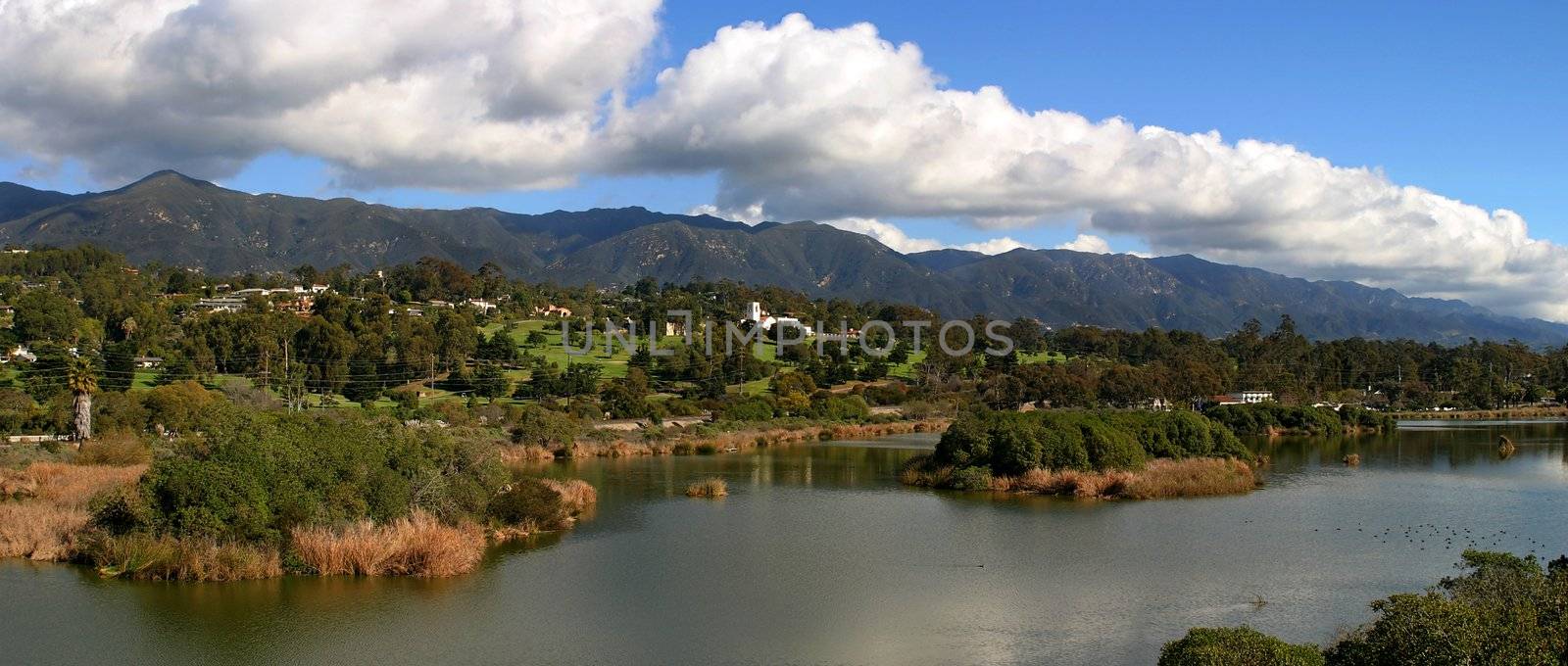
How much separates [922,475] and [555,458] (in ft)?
59.4

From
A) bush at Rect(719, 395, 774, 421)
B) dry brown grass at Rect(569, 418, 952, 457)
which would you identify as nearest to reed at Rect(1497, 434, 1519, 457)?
dry brown grass at Rect(569, 418, 952, 457)

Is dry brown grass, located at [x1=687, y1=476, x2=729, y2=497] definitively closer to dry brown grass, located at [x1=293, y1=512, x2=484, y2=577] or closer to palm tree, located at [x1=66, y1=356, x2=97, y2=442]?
dry brown grass, located at [x1=293, y1=512, x2=484, y2=577]

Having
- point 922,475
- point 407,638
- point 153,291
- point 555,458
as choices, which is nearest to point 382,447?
point 407,638

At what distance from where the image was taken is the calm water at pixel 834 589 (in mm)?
18203

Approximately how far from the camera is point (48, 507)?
2669 cm

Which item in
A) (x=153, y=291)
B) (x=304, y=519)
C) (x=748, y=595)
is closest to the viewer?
(x=748, y=595)

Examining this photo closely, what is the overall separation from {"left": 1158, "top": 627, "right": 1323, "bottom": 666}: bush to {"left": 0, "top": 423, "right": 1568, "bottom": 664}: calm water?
4.15m

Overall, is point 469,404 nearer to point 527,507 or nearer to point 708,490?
point 708,490

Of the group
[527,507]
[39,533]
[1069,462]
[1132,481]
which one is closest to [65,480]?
[39,533]

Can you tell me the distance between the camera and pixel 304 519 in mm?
23750

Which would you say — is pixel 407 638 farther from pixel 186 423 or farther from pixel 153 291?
pixel 153 291

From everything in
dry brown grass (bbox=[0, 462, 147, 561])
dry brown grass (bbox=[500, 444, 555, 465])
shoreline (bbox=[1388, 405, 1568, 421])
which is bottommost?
shoreline (bbox=[1388, 405, 1568, 421])

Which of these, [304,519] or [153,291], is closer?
[304,519]

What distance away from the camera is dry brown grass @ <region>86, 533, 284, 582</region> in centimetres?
2230
